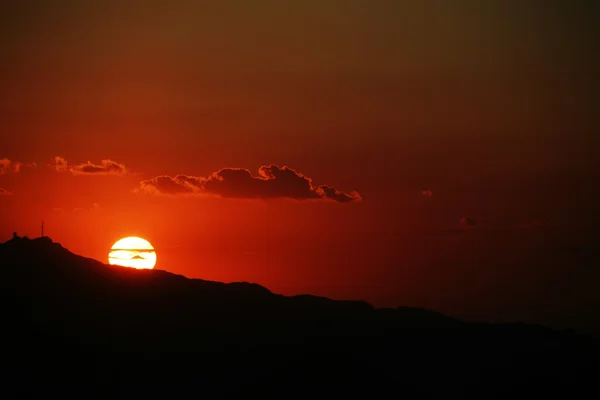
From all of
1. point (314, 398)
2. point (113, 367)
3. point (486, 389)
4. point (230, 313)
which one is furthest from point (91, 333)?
point (486, 389)

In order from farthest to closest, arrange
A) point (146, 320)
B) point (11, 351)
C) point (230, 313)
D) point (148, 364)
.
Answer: point (230, 313) → point (146, 320) → point (148, 364) → point (11, 351)

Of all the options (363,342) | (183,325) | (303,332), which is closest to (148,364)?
(183,325)

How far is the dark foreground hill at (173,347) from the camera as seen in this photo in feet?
505

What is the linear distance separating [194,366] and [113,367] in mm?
17028

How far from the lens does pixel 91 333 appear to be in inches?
6491

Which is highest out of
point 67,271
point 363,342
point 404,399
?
point 67,271

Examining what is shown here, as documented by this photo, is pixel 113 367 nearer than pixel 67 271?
Yes

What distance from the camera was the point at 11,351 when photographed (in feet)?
490

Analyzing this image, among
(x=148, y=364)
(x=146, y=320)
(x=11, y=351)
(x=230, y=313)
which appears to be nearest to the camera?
(x=11, y=351)

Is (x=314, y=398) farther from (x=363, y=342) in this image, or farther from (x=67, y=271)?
(x=67, y=271)

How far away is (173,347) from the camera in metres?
169

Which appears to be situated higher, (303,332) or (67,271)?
(67,271)

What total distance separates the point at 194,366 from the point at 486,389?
73577 mm

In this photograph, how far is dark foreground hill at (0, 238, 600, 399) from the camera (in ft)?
505
